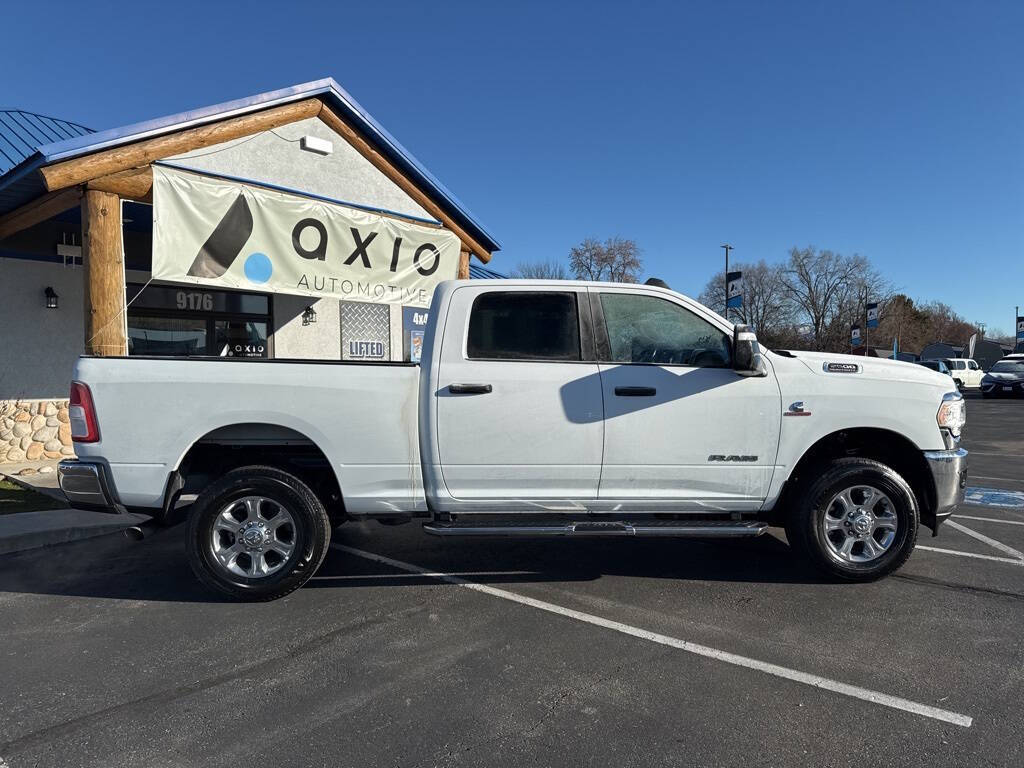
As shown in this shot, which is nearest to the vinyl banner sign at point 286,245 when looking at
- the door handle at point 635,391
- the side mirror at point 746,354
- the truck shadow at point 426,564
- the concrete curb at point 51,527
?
the concrete curb at point 51,527

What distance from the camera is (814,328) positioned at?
6488 cm

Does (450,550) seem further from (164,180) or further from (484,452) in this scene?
(164,180)

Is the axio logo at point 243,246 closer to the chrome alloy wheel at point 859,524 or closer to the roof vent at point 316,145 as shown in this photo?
the roof vent at point 316,145

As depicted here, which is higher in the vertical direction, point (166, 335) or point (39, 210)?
point (39, 210)

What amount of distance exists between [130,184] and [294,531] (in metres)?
5.64

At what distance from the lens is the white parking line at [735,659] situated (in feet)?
9.55

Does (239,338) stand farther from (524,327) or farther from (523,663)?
(523,663)

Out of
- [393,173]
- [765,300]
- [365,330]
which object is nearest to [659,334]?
[393,173]

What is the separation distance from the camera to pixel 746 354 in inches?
164

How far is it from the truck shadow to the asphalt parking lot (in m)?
0.03

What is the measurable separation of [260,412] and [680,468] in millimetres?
2808

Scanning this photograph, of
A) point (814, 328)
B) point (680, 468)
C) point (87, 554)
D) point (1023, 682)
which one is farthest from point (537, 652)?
point (814, 328)

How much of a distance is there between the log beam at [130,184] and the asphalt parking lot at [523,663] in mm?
4193

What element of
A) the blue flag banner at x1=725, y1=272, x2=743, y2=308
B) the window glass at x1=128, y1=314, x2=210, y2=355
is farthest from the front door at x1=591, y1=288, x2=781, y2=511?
the blue flag banner at x1=725, y1=272, x2=743, y2=308
